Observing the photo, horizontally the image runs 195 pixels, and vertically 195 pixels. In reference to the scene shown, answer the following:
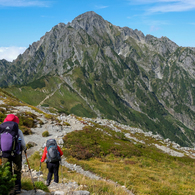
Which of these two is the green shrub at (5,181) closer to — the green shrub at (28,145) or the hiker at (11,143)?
the hiker at (11,143)

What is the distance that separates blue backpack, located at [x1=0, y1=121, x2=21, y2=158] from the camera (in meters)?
7.59

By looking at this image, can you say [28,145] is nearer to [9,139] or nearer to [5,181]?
[9,139]

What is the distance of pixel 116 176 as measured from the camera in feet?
58.4

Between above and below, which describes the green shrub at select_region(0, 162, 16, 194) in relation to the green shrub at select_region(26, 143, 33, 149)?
above

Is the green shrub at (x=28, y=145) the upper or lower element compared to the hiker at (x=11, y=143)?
lower

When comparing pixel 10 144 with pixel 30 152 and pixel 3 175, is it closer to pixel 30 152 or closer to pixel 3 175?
pixel 3 175

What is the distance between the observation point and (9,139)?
7629 mm

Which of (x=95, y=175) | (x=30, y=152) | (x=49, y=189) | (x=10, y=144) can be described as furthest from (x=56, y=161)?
(x=30, y=152)

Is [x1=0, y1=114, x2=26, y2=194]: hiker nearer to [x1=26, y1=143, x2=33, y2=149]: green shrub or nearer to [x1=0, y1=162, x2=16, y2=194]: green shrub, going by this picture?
[x1=0, y1=162, x2=16, y2=194]: green shrub

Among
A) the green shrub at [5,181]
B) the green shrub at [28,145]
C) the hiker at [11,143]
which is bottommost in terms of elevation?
the green shrub at [28,145]

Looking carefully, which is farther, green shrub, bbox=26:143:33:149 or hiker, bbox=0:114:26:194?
green shrub, bbox=26:143:33:149

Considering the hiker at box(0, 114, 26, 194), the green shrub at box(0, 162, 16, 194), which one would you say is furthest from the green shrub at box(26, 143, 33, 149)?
the green shrub at box(0, 162, 16, 194)

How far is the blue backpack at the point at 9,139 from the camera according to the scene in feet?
24.9

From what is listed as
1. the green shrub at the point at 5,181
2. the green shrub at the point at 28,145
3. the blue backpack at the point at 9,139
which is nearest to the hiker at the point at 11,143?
the blue backpack at the point at 9,139
